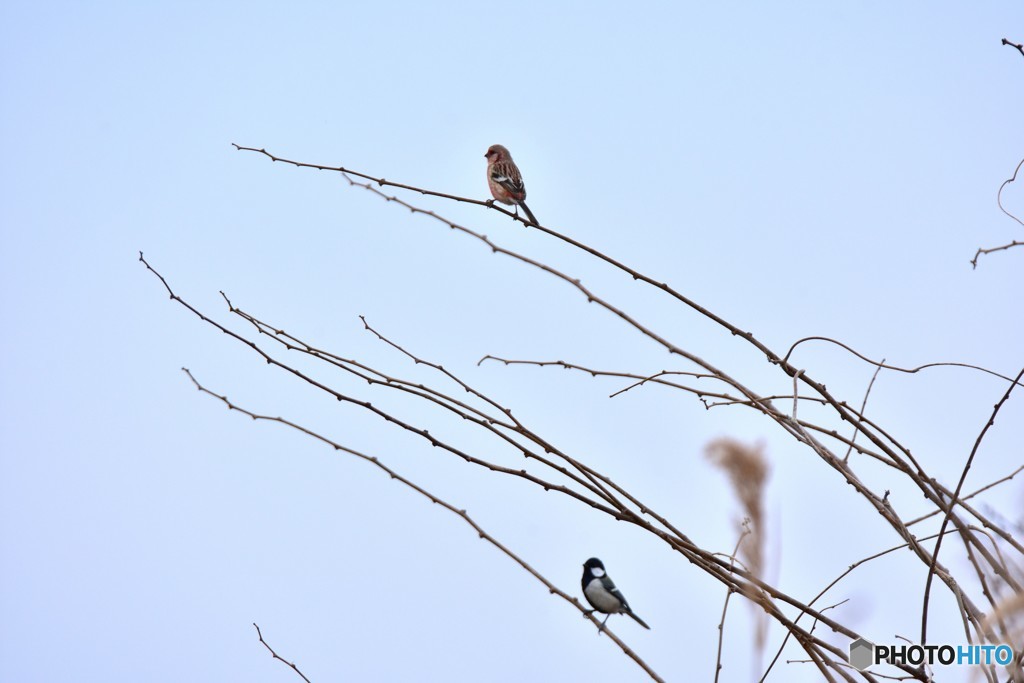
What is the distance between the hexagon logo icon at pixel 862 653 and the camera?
2.00m

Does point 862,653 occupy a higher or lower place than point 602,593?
lower

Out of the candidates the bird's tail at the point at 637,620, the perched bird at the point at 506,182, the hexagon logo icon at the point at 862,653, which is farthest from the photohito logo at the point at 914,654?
the perched bird at the point at 506,182

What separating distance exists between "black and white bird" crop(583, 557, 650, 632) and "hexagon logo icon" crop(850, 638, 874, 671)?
4.08 meters

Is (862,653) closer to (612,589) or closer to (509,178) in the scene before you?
(612,589)

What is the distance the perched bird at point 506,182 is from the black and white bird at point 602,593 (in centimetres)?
287

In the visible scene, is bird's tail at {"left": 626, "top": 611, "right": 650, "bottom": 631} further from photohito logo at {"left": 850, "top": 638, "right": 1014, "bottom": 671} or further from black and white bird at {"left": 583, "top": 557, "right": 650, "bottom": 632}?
photohito logo at {"left": 850, "top": 638, "right": 1014, "bottom": 671}

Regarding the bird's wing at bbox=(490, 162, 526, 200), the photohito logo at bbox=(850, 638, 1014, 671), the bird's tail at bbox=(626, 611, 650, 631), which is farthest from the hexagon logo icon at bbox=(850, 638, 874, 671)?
the bird's wing at bbox=(490, 162, 526, 200)

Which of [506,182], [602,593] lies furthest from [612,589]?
[506,182]

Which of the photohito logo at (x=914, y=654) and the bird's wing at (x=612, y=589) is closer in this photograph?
the photohito logo at (x=914, y=654)

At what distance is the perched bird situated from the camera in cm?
836

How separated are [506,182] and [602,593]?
3659 mm

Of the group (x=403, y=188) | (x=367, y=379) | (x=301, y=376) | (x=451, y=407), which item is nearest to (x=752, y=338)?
(x=451, y=407)

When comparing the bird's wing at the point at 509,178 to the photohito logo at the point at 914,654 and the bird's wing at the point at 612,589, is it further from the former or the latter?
the photohito logo at the point at 914,654

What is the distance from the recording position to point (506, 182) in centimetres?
846
